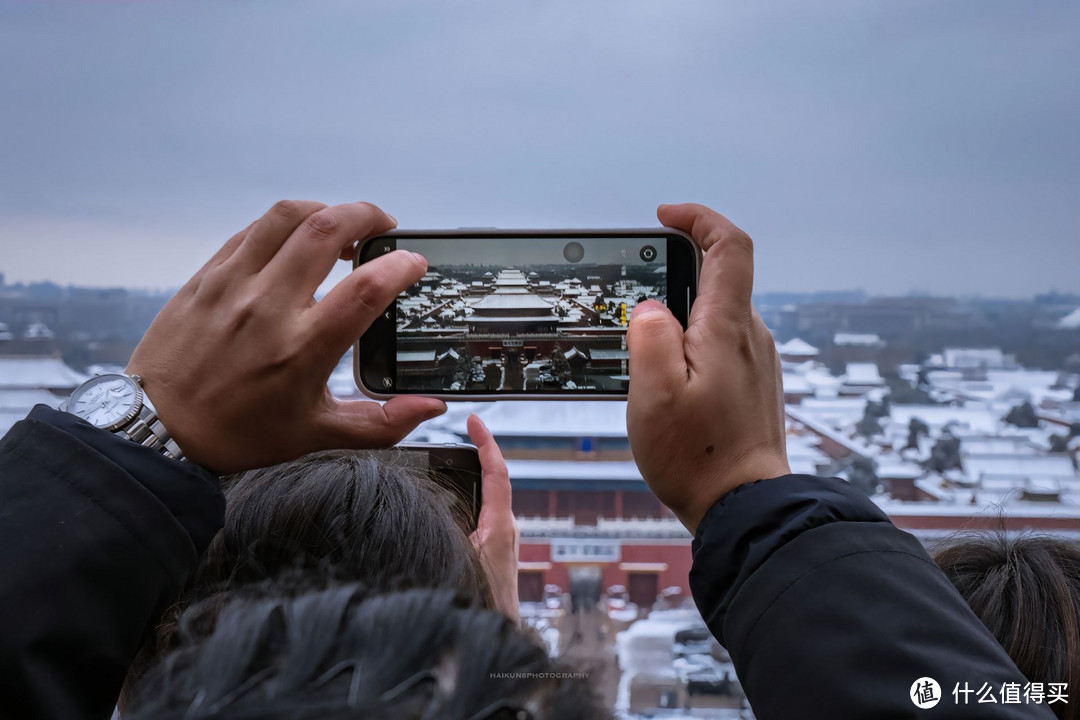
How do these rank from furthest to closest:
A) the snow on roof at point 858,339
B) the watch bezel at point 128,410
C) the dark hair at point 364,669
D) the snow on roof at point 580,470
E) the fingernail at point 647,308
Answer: the snow on roof at point 858,339 → the snow on roof at point 580,470 → the fingernail at point 647,308 → the watch bezel at point 128,410 → the dark hair at point 364,669

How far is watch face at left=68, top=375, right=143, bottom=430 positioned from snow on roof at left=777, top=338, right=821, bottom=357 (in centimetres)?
122

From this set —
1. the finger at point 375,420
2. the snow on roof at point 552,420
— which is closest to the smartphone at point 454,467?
the finger at point 375,420

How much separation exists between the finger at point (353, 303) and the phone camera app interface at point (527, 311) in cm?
22

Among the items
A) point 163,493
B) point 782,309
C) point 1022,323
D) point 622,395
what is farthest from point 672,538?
point 163,493

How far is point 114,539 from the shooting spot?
0.48 m

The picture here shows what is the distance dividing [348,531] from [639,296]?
1.34ft

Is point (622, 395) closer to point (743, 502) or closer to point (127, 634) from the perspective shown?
point (743, 502)

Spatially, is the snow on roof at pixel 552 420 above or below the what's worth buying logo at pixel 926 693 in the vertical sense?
below

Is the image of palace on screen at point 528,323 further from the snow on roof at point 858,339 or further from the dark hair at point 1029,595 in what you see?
the snow on roof at point 858,339

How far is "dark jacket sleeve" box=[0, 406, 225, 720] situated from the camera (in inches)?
17.5

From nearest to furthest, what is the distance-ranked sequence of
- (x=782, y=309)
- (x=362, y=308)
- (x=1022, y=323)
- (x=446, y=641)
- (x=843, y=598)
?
1. (x=446, y=641)
2. (x=843, y=598)
3. (x=362, y=308)
4. (x=782, y=309)
5. (x=1022, y=323)

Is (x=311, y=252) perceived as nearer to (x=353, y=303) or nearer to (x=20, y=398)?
(x=353, y=303)

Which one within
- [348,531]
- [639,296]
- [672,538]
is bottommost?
[672,538]

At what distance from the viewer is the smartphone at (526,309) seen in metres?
0.81
